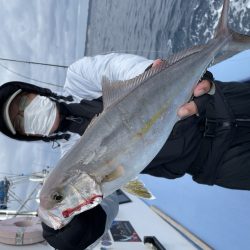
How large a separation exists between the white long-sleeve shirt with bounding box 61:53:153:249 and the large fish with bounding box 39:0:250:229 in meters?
0.40

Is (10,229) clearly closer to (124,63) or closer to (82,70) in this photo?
(82,70)

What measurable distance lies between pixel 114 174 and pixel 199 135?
0.87 m

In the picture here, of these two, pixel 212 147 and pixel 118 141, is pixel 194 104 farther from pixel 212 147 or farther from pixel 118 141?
pixel 118 141

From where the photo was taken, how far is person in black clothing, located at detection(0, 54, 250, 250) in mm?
2320

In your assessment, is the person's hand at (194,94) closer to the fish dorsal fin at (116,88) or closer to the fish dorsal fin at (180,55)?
the fish dorsal fin at (180,55)

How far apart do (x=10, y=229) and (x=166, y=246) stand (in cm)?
191

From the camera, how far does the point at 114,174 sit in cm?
176

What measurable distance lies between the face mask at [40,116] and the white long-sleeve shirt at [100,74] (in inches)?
8.6

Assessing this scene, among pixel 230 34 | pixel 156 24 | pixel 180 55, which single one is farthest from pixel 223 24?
pixel 156 24

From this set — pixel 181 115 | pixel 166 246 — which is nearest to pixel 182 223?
pixel 166 246

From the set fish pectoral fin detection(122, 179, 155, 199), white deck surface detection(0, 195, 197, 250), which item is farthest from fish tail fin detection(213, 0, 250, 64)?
white deck surface detection(0, 195, 197, 250)

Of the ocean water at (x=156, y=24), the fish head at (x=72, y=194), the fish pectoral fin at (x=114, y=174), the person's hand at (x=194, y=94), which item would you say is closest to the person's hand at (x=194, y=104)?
the person's hand at (x=194, y=94)

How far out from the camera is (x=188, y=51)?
208 centimetres

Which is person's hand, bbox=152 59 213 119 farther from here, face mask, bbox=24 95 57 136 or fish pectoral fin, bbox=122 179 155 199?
Result: face mask, bbox=24 95 57 136
